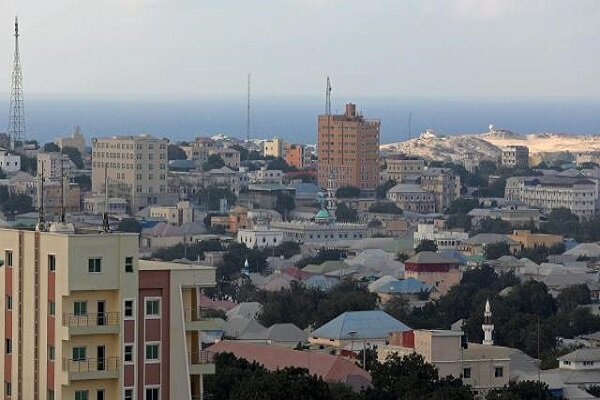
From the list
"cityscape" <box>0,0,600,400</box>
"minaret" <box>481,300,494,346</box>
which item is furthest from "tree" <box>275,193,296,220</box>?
"minaret" <box>481,300,494,346</box>

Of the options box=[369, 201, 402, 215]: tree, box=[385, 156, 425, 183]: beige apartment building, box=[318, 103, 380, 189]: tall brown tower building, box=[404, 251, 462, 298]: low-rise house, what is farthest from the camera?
box=[385, 156, 425, 183]: beige apartment building

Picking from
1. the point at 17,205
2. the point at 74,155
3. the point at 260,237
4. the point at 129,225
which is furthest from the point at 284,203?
the point at 129,225

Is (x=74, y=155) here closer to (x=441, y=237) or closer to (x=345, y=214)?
(x=345, y=214)

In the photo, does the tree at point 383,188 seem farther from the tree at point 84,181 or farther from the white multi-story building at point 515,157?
the white multi-story building at point 515,157

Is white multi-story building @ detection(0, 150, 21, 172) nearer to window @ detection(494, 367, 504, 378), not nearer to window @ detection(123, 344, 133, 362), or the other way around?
window @ detection(494, 367, 504, 378)

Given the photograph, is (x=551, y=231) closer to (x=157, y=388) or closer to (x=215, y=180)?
(x=215, y=180)
